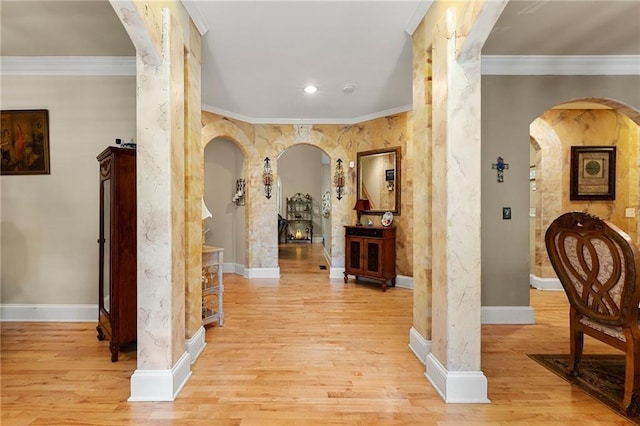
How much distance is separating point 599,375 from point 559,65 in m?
3.07

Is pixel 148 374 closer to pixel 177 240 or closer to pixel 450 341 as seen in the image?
pixel 177 240

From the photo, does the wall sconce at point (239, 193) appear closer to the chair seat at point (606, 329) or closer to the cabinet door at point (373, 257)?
the cabinet door at point (373, 257)

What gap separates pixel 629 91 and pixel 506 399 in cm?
361

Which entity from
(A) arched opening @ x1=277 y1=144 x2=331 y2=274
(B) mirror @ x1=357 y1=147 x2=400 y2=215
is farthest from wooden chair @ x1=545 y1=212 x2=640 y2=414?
(A) arched opening @ x1=277 y1=144 x2=331 y2=274

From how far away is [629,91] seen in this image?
335cm

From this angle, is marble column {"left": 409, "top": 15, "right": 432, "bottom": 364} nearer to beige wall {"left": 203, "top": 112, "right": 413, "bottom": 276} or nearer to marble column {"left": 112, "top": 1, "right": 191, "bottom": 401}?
marble column {"left": 112, "top": 1, "right": 191, "bottom": 401}

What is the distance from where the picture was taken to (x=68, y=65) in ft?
10.7

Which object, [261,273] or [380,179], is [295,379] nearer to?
[261,273]

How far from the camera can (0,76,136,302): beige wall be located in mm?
3316

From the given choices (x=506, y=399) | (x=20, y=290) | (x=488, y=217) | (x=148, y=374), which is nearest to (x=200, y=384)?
(x=148, y=374)

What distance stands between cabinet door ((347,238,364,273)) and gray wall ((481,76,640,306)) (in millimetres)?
1984

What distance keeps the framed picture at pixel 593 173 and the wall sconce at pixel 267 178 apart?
470cm

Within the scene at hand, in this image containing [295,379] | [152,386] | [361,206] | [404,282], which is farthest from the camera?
[361,206]

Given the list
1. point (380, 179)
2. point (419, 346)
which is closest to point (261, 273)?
point (380, 179)
